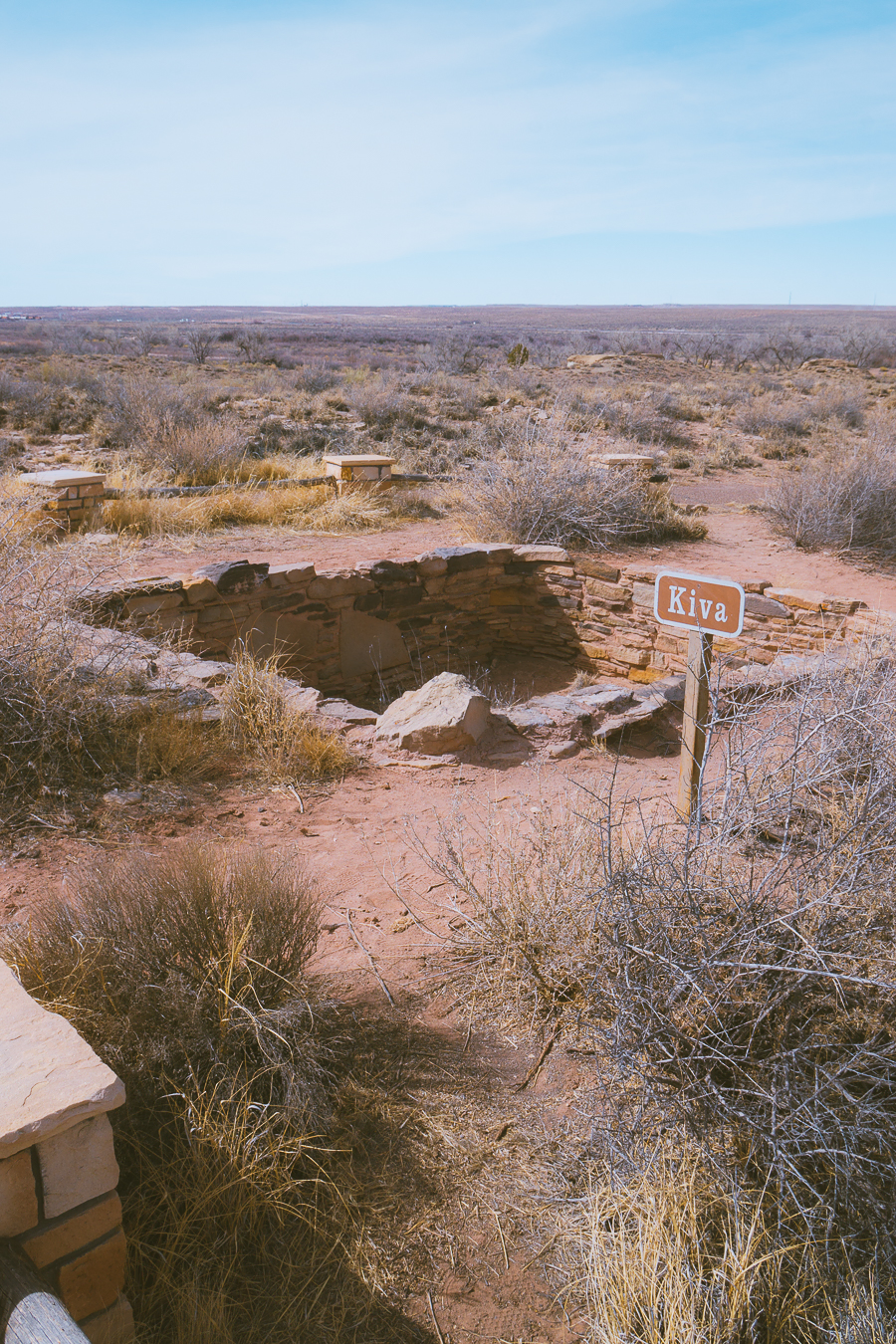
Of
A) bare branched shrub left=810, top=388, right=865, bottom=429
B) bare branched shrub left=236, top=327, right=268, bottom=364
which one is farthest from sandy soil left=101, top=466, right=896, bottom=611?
bare branched shrub left=236, top=327, right=268, bottom=364

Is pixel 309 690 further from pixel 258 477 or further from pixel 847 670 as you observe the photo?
pixel 258 477

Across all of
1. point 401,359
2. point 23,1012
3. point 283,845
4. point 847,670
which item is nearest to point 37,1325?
point 23,1012

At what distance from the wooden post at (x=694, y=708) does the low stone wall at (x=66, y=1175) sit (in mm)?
2427

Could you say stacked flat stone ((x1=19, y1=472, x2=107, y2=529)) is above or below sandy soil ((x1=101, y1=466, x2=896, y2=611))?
above

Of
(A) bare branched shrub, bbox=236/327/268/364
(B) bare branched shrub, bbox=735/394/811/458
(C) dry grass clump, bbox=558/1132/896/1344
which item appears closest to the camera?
(C) dry grass clump, bbox=558/1132/896/1344

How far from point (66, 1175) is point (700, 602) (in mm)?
2847

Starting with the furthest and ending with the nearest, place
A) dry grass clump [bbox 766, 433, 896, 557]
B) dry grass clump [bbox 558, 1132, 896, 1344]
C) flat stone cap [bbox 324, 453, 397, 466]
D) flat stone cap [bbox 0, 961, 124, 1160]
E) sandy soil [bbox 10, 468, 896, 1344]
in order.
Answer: flat stone cap [bbox 324, 453, 397, 466] < dry grass clump [bbox 766, 433, 896, 557] < sandy soil [bbox 10, 468, 896, 1344] < dry grass clump [bbox 558, 1132, 896, 1344] < flat stone cap [bbox 0, 961, 124, 1160]

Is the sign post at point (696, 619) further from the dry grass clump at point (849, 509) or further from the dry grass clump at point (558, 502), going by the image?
the dry grass clump at point (849, 509)

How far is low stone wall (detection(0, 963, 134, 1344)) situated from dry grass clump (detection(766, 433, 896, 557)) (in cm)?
981

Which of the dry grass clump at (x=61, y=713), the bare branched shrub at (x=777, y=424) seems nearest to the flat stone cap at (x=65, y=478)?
the dry grass clump at (x=61, y=713)

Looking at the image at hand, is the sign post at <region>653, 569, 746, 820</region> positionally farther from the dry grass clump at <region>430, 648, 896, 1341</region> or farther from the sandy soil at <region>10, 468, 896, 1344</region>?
the dry grass clump at <region>430, 648, 896, 1341</region>

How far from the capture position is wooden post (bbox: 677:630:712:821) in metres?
3.65

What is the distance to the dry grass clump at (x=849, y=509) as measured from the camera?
10016 millimetres

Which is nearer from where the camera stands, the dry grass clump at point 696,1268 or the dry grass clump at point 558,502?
the dry grass clump at point 696,1268
